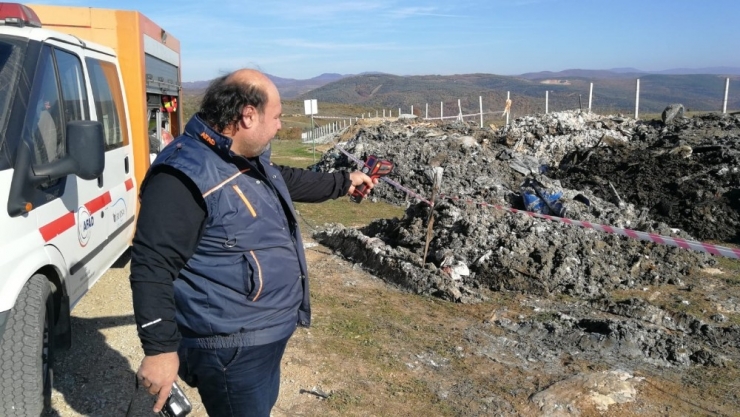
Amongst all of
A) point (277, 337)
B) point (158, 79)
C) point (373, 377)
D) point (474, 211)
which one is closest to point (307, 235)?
point (474, 211)

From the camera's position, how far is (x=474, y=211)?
327 inches

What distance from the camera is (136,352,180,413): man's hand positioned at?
2086mm

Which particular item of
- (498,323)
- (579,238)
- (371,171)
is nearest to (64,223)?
(371,171)

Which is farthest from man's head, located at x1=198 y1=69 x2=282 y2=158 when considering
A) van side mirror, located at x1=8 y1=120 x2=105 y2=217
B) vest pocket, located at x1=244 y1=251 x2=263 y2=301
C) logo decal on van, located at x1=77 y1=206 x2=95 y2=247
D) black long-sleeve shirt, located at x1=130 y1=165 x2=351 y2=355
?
logo decal on van, located at x1=77 y1=206 x2=95 y2=247

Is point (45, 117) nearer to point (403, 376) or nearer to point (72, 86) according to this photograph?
point (72, 86)

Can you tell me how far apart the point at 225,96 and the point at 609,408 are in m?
3.48

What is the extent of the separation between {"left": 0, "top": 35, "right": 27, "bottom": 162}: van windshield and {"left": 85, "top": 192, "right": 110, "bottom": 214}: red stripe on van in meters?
1.00

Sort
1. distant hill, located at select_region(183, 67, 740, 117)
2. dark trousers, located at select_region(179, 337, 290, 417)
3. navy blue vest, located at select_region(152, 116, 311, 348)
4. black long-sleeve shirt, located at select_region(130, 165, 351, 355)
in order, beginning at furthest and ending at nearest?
distant hill, located at select_region(183, 67, 740, 117)
dark trousers, located at select_region(179, 337, 290, 417)
navy blue vest, located at select_region(152, 116, 311, 348)
black long-sleeve shirt, located at select_region(130, 165, 351, 355)

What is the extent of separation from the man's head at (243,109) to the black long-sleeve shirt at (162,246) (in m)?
0.26

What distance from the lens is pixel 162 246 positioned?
6.69ft

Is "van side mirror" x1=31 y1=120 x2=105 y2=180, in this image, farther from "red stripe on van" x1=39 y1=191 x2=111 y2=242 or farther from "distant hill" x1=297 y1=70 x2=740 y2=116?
"distant hill" x1=297 y1=70 x2=740 y2=116

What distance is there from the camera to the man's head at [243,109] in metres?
2.19

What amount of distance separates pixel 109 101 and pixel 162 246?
371 cm

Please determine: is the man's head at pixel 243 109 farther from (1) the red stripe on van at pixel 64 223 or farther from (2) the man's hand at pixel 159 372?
(1) the red stripe on van at pixel 64 223
